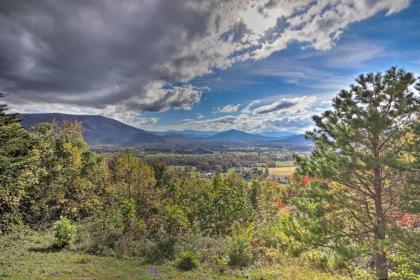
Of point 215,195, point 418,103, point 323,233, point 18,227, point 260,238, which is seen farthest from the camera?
point 215,195

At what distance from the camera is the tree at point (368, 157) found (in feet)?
29.2

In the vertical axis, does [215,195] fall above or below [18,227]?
above

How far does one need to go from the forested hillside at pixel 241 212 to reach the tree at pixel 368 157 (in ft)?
0.13

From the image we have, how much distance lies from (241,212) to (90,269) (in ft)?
40.9

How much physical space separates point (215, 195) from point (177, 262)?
855 centimetres

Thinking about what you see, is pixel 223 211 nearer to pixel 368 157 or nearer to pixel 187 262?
pixel 187 262

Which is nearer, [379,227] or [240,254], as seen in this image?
[379,227]

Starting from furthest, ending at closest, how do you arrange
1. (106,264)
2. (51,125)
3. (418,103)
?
(51,125) < (106,264) < (418,103)

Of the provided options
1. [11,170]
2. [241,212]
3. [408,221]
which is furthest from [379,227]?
[11,170]

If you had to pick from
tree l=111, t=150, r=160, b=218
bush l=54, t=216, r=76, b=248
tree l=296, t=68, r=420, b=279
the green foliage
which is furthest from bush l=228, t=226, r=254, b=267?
bush l=54, t=216, r=76, b=248

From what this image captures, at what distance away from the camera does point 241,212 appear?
78.2 ft

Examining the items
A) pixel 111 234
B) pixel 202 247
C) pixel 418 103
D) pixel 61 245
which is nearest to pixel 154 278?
pixel 202 247

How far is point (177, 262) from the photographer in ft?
55.2

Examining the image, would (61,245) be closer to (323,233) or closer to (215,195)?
(215,195)
